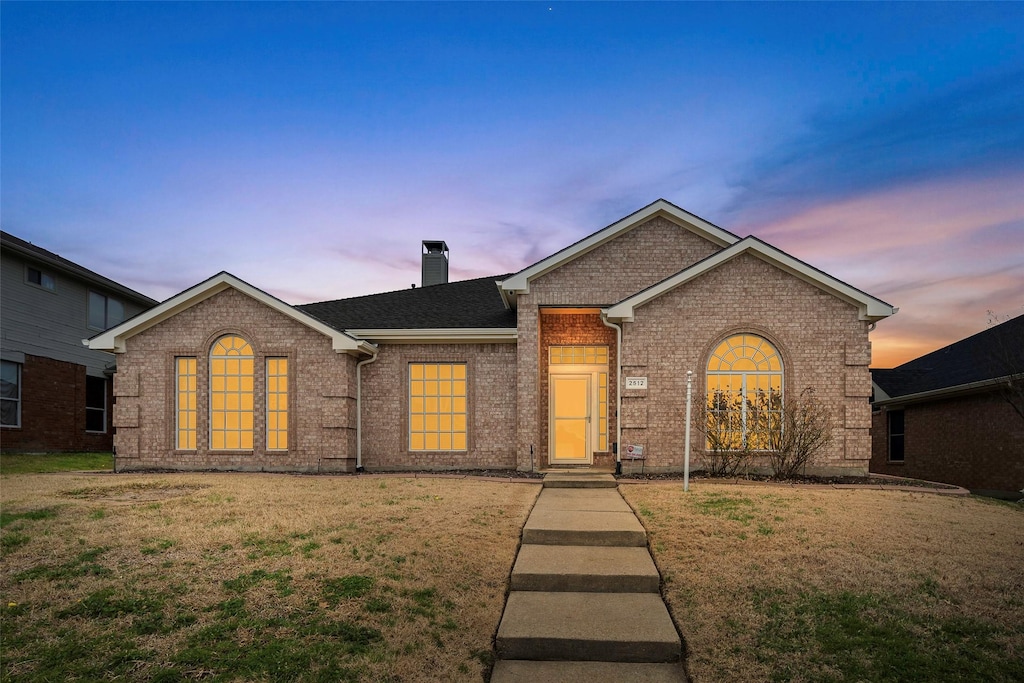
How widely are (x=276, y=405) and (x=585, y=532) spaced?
31.5ft

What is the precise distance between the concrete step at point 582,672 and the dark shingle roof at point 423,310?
10.7m

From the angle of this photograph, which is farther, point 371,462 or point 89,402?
point 89,402

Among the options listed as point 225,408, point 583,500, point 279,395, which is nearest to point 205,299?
point 225,408

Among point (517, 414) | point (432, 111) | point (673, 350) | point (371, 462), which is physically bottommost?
point (371, 462)

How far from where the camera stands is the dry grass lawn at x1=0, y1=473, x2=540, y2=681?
16.5 feet

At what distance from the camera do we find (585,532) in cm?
817

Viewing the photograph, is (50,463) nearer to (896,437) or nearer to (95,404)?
(95,404)

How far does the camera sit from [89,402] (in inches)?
910

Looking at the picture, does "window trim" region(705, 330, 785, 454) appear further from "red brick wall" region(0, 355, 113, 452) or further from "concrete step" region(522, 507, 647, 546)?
"red brick wall" region(0, 355, 113, 452)

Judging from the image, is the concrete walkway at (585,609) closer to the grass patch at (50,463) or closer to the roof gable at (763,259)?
the roof gable at (763,259)

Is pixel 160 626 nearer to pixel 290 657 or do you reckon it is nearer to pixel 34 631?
pixel 34 631

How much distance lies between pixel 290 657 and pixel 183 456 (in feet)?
38.6

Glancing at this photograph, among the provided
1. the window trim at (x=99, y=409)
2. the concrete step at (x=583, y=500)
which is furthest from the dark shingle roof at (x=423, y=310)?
the window trim at (x=99, y=409)

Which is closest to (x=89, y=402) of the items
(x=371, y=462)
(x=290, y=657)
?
(x=371, y=462)
